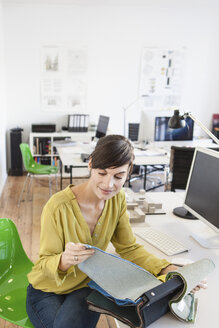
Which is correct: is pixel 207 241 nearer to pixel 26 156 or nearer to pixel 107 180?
pixel 107 180

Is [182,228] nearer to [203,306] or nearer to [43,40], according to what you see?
[203,306]

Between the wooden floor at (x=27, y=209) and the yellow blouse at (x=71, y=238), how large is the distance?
101 cm

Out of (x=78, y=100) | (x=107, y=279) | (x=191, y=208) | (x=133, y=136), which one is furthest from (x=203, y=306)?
(x=78, y=100)

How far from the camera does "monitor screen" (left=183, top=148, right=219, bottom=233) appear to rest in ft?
5.23

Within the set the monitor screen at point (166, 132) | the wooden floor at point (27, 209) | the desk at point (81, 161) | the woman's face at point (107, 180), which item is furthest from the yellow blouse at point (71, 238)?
the monitor screen at point (166, 132)

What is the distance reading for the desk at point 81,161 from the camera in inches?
141

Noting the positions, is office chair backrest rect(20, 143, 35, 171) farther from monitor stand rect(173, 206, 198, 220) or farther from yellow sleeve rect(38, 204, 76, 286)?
yellow sleeve rect(38, 204, 76, 286)

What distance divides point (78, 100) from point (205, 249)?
4.38 m

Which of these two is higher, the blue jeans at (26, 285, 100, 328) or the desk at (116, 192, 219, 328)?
the desk at (116, 192, 219, 328)

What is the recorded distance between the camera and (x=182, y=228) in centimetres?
181

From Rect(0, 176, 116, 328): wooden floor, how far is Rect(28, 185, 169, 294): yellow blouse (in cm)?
101

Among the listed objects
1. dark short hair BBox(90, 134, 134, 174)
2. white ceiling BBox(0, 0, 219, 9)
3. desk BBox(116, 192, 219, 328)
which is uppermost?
white ceiling BBox(0, 0, 219, 9)

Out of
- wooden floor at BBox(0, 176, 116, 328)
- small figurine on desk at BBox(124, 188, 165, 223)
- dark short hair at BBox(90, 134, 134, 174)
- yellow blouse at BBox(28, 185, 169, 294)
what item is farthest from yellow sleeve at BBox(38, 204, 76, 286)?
wooden floor at BBox(0, 176, 116, 328)

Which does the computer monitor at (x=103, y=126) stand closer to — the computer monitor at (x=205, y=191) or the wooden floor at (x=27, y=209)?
the wooden floor at (x=27, y=209)
